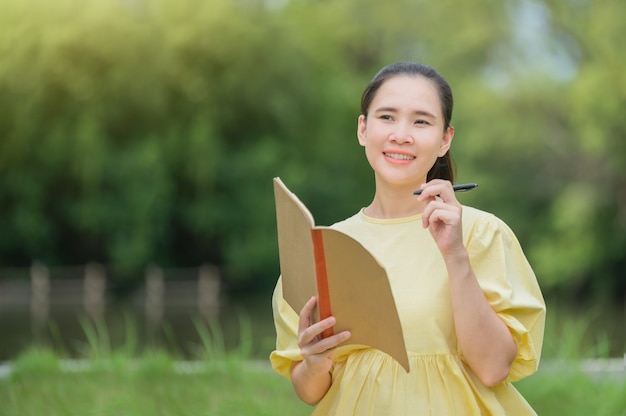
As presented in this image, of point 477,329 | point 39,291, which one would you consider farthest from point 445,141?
point 39,291

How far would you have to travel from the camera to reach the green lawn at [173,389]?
3693 millimetres

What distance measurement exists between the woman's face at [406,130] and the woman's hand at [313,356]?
1.03 ft

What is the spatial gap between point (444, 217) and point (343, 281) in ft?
0.65

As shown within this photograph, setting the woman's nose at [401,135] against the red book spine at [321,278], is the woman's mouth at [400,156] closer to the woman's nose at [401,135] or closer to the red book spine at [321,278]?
the woman's nose at [401,135]

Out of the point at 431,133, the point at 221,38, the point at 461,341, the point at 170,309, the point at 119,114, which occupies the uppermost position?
the point at 221,38

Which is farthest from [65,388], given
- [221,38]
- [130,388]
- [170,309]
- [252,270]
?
[221,38]

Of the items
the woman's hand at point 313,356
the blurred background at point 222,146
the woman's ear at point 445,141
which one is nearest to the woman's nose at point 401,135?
the woman's ear at point 445,141

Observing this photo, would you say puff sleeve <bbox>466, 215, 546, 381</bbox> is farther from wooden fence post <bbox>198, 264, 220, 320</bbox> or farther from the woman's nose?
wooden fence post <bbox>198, 264, 220, 320</bbox>

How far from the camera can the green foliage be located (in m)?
19.9

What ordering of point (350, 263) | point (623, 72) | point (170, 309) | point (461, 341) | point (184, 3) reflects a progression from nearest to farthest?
point (350, 263) → point (461, 341) → point (623, 72) → point (170, 309) → point (184, 3)

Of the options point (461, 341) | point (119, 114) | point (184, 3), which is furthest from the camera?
point (184, 3)

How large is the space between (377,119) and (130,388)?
9.45 feet

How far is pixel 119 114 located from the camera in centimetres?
2189

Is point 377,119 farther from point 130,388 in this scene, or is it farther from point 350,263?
point 130,388
